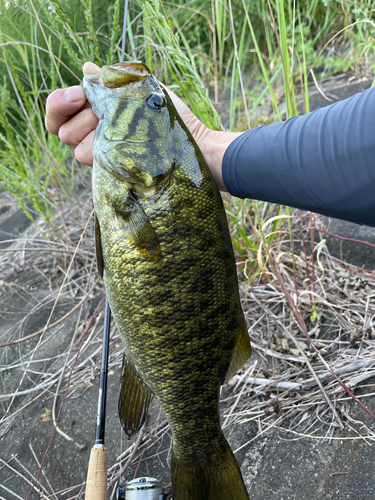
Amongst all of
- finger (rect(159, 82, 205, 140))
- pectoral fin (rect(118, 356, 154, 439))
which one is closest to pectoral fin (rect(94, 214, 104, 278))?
pectoral fin (rect(118, 356, 154, 439))

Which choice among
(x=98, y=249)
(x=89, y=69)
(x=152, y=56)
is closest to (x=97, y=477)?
(x=98, y=249)

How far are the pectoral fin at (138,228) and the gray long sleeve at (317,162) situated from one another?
44 centimetres

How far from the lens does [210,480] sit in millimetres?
1209

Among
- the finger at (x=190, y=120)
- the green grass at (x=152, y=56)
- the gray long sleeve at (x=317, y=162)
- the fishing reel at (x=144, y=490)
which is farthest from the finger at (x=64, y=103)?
the fishing reel at (x=144, y=490)

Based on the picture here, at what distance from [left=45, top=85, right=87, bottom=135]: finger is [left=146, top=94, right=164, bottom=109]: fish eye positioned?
0.31 metres

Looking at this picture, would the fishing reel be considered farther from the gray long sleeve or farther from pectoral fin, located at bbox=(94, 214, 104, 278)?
the gray long sleeve

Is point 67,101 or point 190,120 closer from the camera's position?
point 67,101

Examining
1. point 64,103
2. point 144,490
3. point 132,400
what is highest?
point 64,103

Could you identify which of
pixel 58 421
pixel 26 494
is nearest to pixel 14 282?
pixel 58 421

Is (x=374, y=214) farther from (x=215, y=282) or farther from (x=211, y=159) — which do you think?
(x=211, y=159)

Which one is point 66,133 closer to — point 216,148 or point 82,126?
point 82,126

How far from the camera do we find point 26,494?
5.75 feet

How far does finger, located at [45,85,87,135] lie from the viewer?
1.31 metres

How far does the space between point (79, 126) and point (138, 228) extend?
24.2 inches
